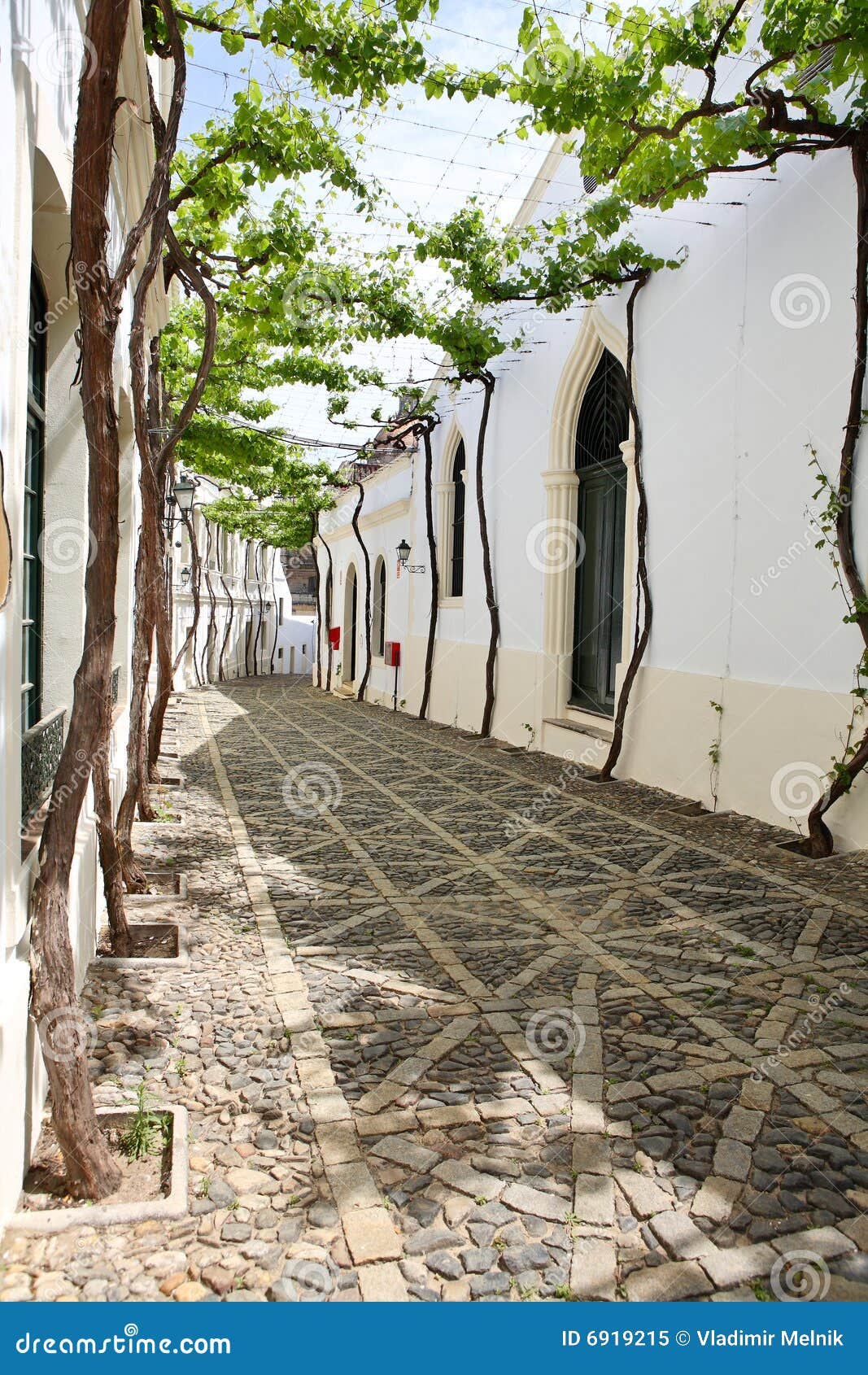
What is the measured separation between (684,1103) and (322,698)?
18.7 m

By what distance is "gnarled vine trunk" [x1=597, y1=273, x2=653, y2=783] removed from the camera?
8.28 m

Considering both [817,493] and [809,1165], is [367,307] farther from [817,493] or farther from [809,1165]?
[809,1165]

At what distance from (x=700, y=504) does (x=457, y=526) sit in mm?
7593

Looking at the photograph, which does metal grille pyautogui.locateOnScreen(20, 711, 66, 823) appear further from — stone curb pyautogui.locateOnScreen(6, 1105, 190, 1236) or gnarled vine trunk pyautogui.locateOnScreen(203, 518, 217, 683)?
gnarled vine trunk pyautogui.locateOnScreen(203, 518, 217, 683)

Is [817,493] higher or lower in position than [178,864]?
higher

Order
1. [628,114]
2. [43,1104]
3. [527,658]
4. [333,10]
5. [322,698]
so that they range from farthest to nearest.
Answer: [322,698]
[527,658]
[628,114]
[333,10]
[43,1104]

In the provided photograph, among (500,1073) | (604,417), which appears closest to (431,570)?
(604,417)

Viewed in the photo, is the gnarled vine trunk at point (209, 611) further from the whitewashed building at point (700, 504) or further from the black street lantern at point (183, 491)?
the whitewashed building at point (700, 504)

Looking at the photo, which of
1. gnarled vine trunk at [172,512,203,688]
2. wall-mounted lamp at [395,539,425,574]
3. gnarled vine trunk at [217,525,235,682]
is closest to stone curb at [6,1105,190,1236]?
wall-mounted lamp at [395,539,425,574]

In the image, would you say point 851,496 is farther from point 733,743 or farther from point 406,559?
point 406,559

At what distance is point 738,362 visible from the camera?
705 cm

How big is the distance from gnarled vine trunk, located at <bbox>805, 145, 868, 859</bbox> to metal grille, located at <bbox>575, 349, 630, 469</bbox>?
11.4 ft

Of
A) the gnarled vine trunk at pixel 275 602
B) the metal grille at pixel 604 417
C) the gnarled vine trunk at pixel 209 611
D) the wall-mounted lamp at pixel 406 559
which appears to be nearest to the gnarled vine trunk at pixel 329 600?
the gnarled vine trunk at pixel 209 611

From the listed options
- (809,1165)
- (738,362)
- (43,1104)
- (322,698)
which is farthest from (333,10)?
(322,698)
